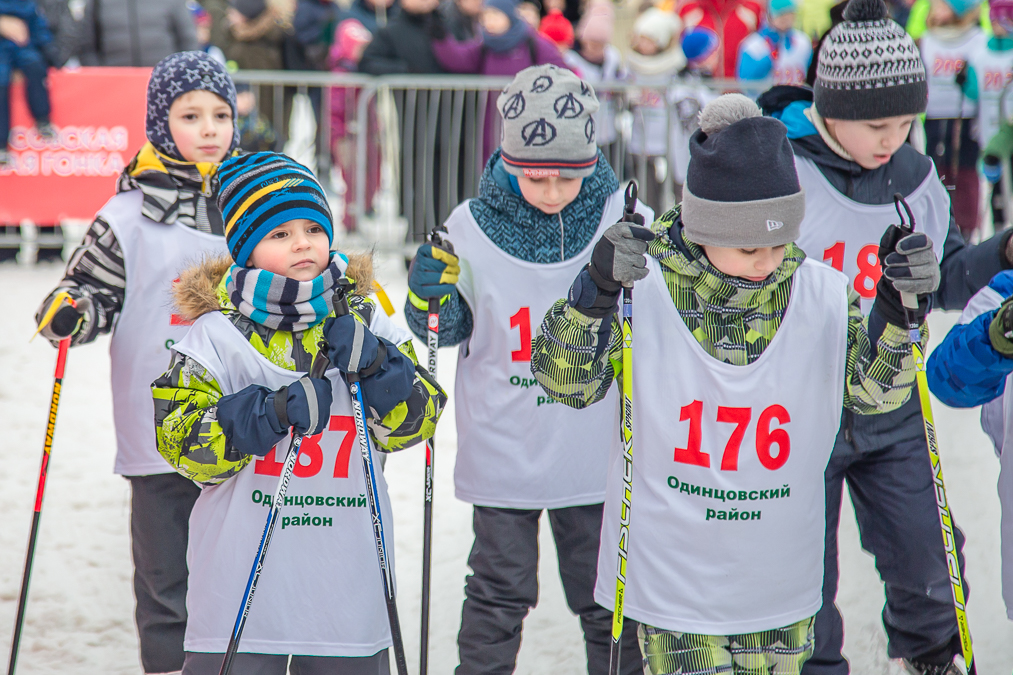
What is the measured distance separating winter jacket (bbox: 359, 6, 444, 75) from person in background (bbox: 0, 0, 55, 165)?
252cm

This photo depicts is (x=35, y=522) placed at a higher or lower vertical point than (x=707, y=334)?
lower

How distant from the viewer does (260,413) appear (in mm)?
2418

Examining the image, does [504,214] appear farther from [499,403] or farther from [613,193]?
[499,403]

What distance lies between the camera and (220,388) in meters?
2.56

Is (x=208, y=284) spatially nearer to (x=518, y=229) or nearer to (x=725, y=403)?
(x=518, y=229)

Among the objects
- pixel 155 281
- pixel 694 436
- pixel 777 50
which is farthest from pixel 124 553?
pixel 777 50

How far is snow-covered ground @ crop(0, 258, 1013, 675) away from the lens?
3.92 metres

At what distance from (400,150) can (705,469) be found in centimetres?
682

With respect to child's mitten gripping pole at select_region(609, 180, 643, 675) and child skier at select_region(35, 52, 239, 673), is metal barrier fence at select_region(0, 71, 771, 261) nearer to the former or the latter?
child skier at select_region(35, 52, 239, 673)

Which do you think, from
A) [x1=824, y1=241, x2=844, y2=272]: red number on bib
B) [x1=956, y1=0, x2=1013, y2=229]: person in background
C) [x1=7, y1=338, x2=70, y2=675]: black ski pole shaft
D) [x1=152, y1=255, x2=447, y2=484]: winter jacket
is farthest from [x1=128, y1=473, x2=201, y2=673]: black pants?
[x1=956, y1=0, x2=1013, y2=229]: person in background

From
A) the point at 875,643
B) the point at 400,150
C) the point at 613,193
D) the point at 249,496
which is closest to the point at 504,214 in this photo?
the point at 613,193

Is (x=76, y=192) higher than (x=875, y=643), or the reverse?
(x=76, y=192)

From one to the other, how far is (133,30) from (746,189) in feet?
25.4

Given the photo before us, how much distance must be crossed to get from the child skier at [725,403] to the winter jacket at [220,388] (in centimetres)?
36
